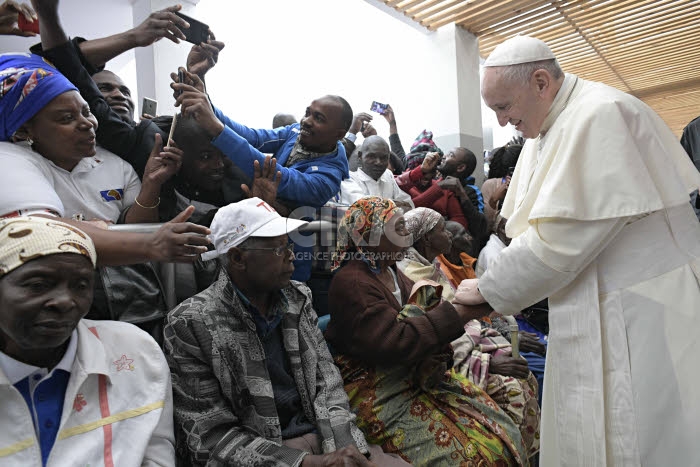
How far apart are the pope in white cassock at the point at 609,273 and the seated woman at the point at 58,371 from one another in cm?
159

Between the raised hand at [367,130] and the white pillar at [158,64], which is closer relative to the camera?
the white pillar at [158,64]

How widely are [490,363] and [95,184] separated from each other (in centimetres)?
247

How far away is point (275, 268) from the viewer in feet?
6.91

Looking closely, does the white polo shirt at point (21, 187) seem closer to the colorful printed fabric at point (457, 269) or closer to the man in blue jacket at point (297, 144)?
the man in blue jacket at point (297, 144)

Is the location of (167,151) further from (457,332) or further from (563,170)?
(563,170)

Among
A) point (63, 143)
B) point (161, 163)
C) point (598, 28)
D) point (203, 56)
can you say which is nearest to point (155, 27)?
point (203, 56)

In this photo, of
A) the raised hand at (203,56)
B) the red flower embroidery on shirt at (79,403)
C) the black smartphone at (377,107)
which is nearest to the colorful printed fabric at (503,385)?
the red flower embroidery on shirt at (79,403)

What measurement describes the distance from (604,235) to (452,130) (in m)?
5.74

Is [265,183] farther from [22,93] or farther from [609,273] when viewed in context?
[609,273]

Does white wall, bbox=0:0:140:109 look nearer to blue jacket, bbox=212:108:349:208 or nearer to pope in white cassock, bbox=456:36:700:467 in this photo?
blue jacket, bbox=212:108:349:208

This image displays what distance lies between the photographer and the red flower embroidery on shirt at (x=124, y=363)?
159cm

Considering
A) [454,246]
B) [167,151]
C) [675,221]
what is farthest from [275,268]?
[454,246]

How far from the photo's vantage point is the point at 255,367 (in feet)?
6.43

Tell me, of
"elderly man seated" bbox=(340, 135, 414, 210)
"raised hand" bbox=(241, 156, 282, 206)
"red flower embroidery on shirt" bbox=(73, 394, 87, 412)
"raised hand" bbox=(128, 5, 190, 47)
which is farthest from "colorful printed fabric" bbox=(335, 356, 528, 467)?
"elderly man seated" bbox=(340, 135, 414, 210)
